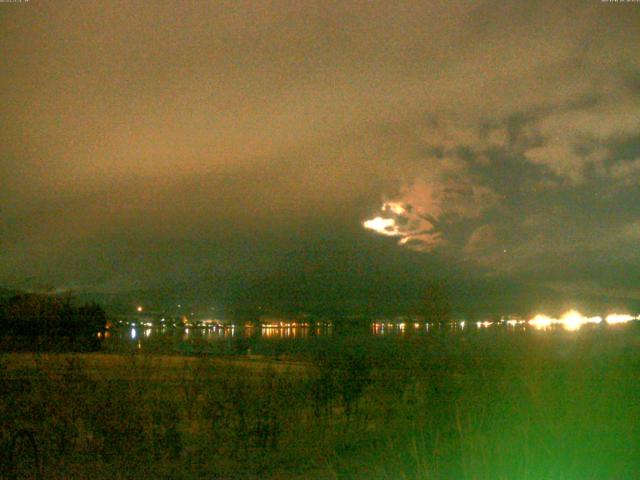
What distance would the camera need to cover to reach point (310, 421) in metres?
16.7

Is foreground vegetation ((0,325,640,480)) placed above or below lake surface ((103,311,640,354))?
below

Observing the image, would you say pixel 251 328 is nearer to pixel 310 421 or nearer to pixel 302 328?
pixel 302 328

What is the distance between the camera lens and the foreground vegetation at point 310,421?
1138 cm

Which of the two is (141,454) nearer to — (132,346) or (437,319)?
(132,346)

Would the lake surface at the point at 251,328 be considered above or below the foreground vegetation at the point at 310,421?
above

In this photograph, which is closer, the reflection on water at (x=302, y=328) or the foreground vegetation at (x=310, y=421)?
the foreground vegetation at (x=310, y=421)

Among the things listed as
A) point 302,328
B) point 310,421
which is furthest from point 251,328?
point 310,421

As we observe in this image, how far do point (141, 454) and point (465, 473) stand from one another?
6190mm

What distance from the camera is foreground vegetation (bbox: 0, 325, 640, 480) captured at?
11.4m

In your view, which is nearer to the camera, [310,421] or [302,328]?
[310,421]

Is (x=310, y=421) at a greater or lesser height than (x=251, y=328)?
lesser

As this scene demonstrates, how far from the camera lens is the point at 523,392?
15648 millimetres

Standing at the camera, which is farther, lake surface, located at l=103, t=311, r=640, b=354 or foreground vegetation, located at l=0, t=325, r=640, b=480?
lake surface, located at l=103, t=311, r=640, b=354

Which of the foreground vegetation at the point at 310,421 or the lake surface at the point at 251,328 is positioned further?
the lake surface at the point at 251,328
